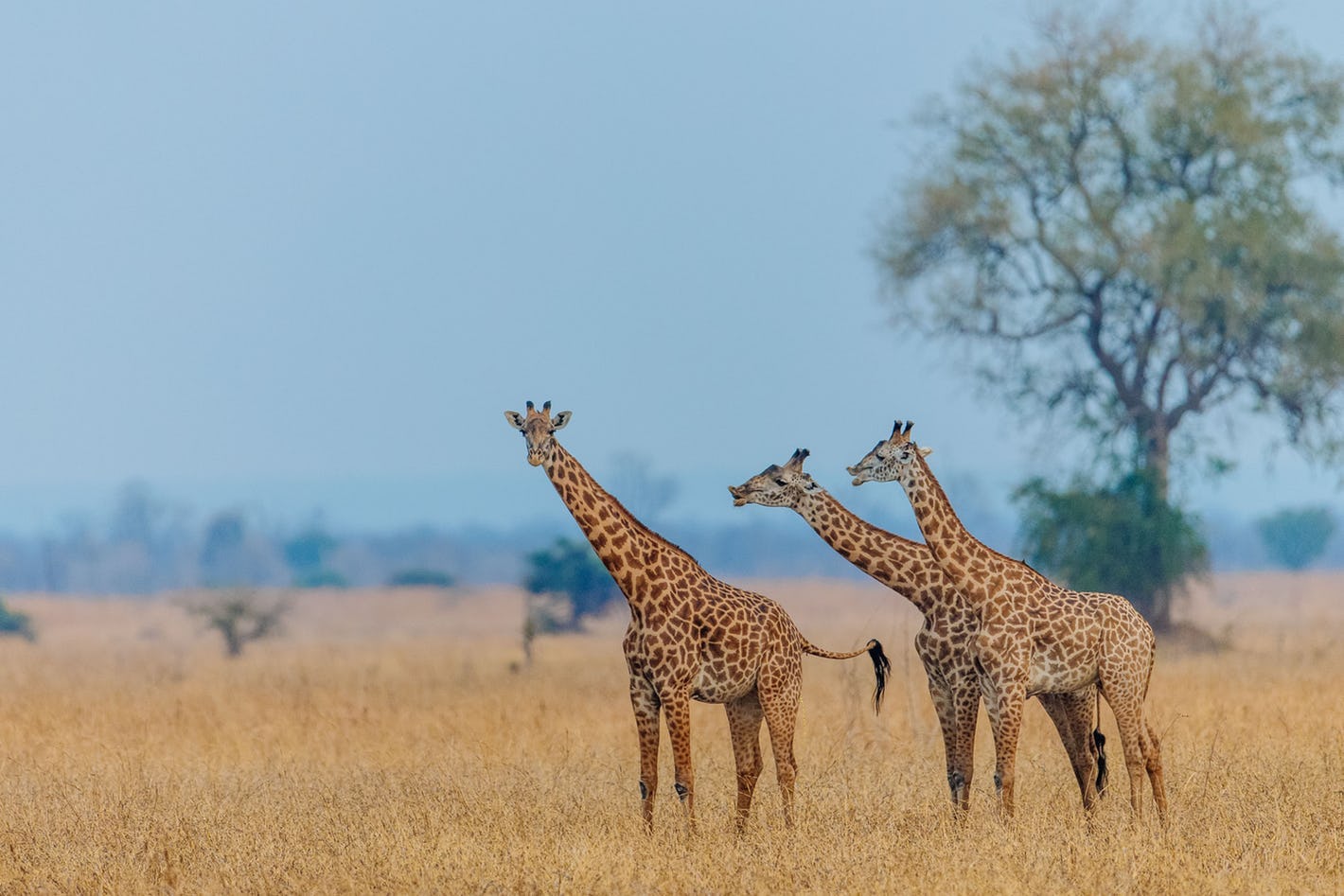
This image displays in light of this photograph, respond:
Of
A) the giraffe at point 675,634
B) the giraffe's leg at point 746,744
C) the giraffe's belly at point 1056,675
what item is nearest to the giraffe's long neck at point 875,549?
the giraffe at point 675,634

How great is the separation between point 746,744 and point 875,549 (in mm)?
1353

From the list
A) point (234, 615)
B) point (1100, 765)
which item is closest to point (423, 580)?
point (234, 615)

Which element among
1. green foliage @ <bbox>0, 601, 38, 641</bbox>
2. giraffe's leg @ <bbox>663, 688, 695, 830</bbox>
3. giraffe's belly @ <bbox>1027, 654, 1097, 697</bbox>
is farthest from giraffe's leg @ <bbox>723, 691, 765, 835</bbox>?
green foliage @ <bbox>0, 601, 38, 641</bbox>

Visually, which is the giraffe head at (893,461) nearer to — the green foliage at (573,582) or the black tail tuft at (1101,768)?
the black tail tuft at (1101,768)

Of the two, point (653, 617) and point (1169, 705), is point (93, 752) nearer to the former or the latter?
point (653, 617)

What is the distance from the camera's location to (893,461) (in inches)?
376

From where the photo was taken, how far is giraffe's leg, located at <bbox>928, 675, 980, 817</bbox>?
31.9 feet

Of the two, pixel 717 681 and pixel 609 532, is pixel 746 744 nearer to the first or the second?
pixel 717 681

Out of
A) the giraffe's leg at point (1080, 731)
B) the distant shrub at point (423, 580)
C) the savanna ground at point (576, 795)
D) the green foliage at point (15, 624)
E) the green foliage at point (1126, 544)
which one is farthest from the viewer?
the distant shrub at point (423, 580)

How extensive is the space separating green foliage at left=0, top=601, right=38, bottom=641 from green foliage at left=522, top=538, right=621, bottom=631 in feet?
44.2

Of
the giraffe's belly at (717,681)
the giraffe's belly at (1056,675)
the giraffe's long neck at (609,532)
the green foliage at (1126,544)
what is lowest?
the giraffe's belly at (717,681)

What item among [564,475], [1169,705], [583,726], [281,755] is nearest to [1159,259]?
[1169,705]

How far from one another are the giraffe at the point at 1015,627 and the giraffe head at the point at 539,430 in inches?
64.9

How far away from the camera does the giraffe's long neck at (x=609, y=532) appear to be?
9.38 m
